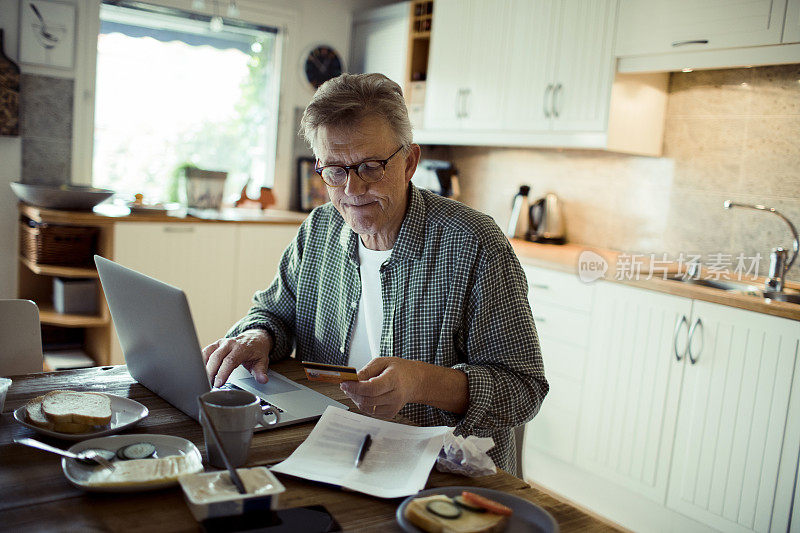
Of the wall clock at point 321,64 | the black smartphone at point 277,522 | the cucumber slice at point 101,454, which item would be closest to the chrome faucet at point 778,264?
the black smartphone at point 277,522

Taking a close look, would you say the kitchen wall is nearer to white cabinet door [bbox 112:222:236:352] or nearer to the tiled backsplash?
white cabinet door [bbox 112:222:236:352]

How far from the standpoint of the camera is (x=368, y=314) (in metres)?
1.71

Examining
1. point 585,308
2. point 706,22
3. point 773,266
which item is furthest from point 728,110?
point 585,308

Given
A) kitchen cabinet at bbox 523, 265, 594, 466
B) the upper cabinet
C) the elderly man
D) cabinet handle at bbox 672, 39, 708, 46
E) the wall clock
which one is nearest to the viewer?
the elderly man

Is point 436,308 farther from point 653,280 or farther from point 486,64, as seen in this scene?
point 486,64

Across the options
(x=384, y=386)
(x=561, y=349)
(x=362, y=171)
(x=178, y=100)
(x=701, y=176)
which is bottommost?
(x=561, y=349)

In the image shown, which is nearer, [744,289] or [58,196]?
[744,289]

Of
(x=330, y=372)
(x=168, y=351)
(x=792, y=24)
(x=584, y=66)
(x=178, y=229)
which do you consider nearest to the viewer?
(x=330, y=372)

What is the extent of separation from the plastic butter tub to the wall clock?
3.79m

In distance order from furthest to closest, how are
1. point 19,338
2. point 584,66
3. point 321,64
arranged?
point 321,64 → point 584,66 → point 19,338

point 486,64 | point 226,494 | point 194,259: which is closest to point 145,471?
point 226,494

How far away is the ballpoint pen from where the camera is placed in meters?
1.08

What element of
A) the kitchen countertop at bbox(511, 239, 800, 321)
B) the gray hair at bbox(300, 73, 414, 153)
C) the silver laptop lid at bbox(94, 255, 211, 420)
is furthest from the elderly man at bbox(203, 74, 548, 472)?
the kitchen countertop at bbox(511, 239, 800, 321)

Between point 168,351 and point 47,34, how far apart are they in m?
3.03
